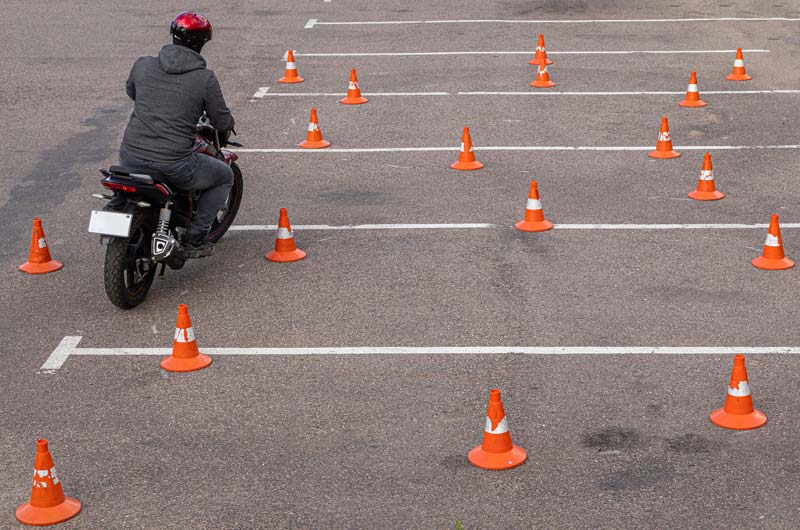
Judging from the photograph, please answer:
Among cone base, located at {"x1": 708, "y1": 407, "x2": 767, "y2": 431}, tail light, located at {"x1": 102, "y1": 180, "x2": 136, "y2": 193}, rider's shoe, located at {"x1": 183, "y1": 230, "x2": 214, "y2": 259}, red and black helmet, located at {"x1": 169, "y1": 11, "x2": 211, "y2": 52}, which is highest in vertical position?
red and black helmet, located at {"x1": 169, "y1": 11, "x2": 211, "y2": 52}

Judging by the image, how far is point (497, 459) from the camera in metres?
6.05

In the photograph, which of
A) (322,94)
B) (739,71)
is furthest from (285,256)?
(739,71)

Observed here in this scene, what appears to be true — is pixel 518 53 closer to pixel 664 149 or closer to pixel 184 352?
pixel 664 149

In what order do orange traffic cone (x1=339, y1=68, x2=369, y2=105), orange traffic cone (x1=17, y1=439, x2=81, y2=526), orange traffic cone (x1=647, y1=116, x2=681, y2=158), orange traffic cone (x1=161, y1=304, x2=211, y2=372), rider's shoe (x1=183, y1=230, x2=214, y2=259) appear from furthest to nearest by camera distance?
orange traffic cone (x1=339, y1=68, x2=369, y2=105) → orange traffic cone (x1=647, y1=116, x2=681, y2=158) → rider's shoe (x1=183, y1=230, x2=214, y2=259) → orange traffic cone (x1=161, y1=304, x2=211, y2=372) → orange traffic cone (x1=17, y1=439, x2=81, y2=526)

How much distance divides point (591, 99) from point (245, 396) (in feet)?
31.6

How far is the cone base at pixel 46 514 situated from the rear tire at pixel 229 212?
439 centimetres

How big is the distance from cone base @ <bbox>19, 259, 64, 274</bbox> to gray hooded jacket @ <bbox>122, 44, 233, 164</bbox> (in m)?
1.33

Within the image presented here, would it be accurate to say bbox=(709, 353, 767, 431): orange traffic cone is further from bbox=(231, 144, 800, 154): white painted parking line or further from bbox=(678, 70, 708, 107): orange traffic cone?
bbox=(678, 70, 708, 107): orange traffic cone

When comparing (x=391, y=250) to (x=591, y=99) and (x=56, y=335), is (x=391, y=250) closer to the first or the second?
(x=56, y=335)

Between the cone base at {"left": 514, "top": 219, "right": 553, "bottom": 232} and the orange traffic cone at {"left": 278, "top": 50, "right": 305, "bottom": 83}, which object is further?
the orange traffic cone at {"left": 278, "top": 50, "right": 305, "bottom": 83}

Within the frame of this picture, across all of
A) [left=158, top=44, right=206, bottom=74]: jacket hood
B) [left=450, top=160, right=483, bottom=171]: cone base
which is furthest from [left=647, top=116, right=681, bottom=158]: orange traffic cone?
[left=158, top=44, right=206, bottom=74]: jacket hood

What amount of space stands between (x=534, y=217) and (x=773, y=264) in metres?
2.07

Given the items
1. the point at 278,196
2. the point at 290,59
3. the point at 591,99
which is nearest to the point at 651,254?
the point at 278,196

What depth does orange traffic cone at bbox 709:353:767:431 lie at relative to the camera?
6.40 m
